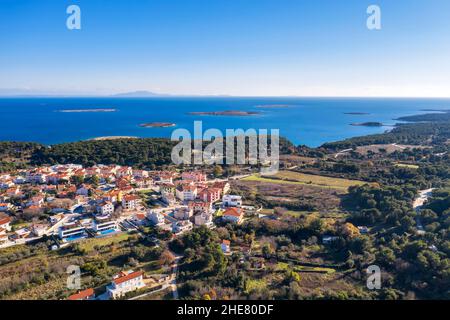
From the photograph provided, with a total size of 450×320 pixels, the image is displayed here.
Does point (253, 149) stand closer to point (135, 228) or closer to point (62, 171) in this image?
point (62, 171)

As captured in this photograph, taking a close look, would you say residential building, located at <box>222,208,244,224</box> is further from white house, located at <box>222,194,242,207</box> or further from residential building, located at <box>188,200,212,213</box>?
white house, located at <box>222,194,242,207</box>

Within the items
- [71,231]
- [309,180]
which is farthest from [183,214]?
[309,180]

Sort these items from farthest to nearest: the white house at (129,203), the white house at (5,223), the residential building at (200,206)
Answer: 1. the white house at (129,203)
2. the residential building at (200,206)
3. the white house at (5,223)

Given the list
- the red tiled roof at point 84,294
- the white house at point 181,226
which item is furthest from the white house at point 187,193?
the red tiled roof at point 84,294

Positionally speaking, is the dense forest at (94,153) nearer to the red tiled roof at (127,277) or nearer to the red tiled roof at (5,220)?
the red tiled roof at (5,220)

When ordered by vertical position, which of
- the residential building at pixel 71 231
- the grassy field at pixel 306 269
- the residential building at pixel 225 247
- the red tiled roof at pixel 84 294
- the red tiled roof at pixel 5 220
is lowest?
the grassy field at pixel 306 269

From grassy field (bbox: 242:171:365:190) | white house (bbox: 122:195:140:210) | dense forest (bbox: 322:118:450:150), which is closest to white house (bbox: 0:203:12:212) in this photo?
white house (bbox: 122:195:140:210)

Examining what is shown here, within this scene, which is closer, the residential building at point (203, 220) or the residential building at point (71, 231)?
the residential building at point (71, 231)
